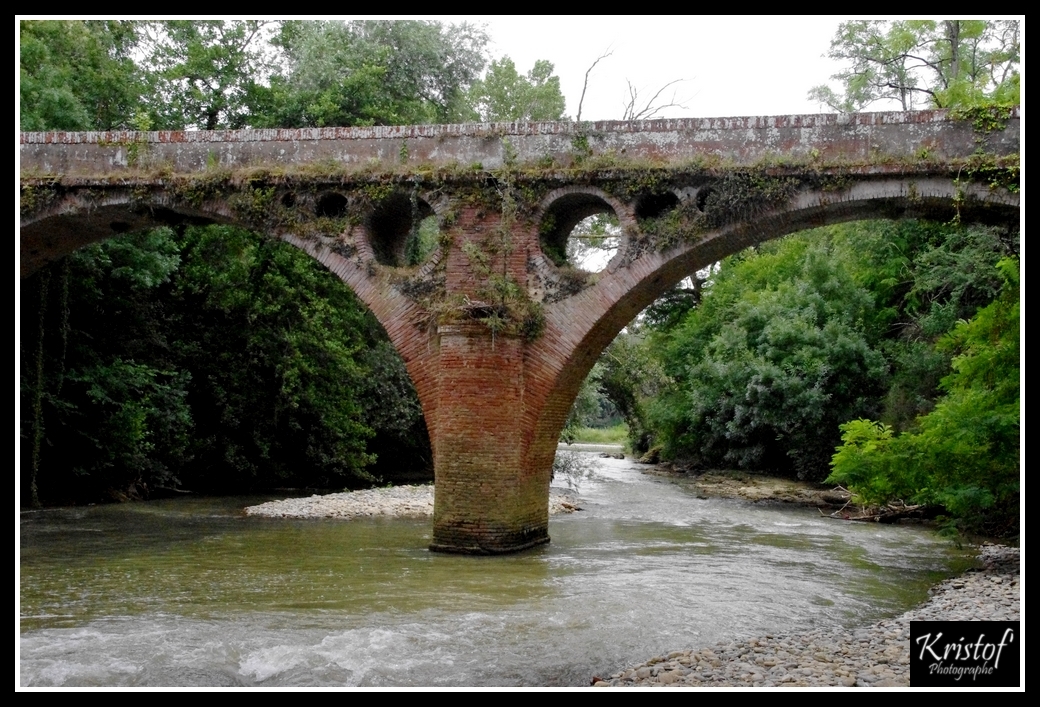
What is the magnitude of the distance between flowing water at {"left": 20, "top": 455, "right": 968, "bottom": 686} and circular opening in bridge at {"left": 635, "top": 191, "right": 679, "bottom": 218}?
4.30m

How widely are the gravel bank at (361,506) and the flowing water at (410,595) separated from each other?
3.20 feet

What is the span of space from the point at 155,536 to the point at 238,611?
5860 millimetres

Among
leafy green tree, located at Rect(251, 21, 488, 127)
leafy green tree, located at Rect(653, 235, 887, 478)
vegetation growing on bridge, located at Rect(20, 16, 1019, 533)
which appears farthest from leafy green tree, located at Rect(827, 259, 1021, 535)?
leafy green tree, located at Rect(251, 21, 488, 127)

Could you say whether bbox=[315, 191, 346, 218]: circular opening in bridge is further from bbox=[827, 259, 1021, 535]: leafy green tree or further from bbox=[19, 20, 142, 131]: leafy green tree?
bbox=[827, 259, 1021, 535]: leafy green tree

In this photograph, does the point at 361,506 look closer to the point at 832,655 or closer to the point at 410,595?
the point at 410,595

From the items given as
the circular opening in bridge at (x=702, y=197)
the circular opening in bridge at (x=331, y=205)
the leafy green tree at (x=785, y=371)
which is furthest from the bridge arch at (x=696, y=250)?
the leafy green tree at (x=785, y=371)

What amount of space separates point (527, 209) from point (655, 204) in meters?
1.63

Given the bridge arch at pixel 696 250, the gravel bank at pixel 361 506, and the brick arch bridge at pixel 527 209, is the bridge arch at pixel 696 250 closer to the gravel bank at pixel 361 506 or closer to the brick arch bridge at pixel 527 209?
the brick arch bridge at pixel 527 209

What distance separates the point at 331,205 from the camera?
13414 millimetres

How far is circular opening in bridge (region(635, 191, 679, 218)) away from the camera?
1222cm

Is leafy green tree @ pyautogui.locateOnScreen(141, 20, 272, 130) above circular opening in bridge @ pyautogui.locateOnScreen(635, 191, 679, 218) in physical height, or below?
above

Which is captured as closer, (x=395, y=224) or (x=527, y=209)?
(x=527, y=209)

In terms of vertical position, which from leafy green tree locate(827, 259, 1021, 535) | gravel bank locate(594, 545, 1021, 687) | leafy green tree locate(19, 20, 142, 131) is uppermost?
leafy green tree locate(19, 20, 142, 131)

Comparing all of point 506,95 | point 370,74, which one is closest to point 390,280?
point 370,74
